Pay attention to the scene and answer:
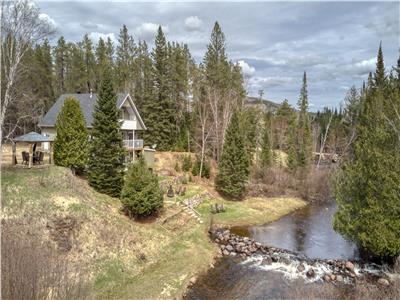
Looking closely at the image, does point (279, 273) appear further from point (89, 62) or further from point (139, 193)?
point (89, 62)

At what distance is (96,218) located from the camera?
64.3ft

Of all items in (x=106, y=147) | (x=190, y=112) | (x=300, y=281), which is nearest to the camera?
(x=300, y=281)

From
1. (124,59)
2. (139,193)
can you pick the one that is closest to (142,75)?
(124,59)

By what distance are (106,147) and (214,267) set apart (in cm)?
1169

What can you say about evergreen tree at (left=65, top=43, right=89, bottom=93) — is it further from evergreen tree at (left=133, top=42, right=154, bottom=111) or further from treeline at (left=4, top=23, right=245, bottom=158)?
evergreen tree at (left=133, top=42, right=154, bottom=111)

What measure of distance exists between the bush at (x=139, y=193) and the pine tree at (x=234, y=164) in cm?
1282

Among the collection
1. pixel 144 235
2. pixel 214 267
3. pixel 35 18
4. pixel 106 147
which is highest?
pixel 35 18

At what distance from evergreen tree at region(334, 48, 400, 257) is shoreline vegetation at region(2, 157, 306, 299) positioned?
8.77 m

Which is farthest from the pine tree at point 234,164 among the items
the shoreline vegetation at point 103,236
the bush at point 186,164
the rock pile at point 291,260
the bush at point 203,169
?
the shoreline vegetation at point 103,236

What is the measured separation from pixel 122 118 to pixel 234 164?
13250 mm

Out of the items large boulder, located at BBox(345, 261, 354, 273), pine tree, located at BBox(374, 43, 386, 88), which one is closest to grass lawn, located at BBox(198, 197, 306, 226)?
large boulder, located at BBox(345, 261, 354, 273)

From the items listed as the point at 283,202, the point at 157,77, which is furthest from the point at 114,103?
the point at 157,77

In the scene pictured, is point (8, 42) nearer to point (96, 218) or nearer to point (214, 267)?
point (96, 218)

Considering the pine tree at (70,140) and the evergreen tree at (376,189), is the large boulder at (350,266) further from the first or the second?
the pine tree at (70,140)
